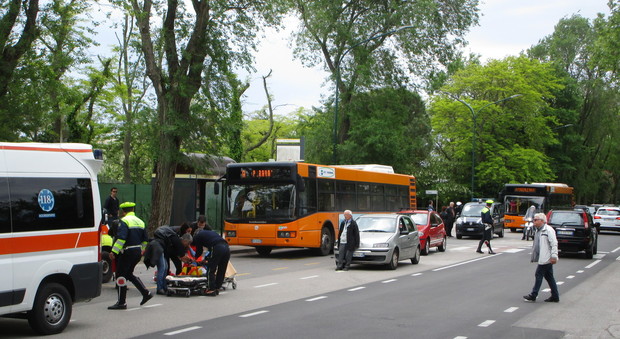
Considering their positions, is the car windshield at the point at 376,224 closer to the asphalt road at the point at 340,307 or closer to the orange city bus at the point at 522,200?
the asphalt road at the point at 340,307

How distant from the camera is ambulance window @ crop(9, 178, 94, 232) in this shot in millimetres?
8492

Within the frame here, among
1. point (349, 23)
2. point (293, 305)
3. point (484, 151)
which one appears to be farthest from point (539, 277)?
point (484, 151)

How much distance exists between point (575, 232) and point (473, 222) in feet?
40.0

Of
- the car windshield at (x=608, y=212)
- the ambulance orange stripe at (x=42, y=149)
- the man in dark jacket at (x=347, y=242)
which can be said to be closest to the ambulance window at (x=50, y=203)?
the ambulance orange stripe at (x=42, y=149)

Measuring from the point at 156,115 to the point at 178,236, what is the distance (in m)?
10.8

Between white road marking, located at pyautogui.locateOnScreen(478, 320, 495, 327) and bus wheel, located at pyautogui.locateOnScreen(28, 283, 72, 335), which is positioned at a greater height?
bus wheel, located at pyautogui.locateOnScreen(28, 283, 72, 335)

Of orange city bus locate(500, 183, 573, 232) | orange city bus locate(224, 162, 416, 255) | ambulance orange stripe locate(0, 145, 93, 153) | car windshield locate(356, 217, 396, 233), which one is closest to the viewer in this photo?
ambulance orange stripe locate(0, 145, 93, 153)

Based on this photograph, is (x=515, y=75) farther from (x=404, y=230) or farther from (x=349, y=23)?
(x=404, y=230)

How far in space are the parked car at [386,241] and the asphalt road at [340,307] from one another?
40cm

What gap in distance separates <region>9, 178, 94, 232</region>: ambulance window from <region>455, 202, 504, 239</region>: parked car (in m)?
26.9

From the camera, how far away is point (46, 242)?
877 cm

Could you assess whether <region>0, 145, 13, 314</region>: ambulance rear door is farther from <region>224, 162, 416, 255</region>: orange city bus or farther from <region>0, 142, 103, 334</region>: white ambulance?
<region>224, 162, 416, 255</region>: orange city bus

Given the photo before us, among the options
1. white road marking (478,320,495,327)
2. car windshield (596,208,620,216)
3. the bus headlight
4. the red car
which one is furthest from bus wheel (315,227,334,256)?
car windshield (596,208,620,216)

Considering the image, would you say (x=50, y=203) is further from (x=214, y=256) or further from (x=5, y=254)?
(x=214, y=256)
